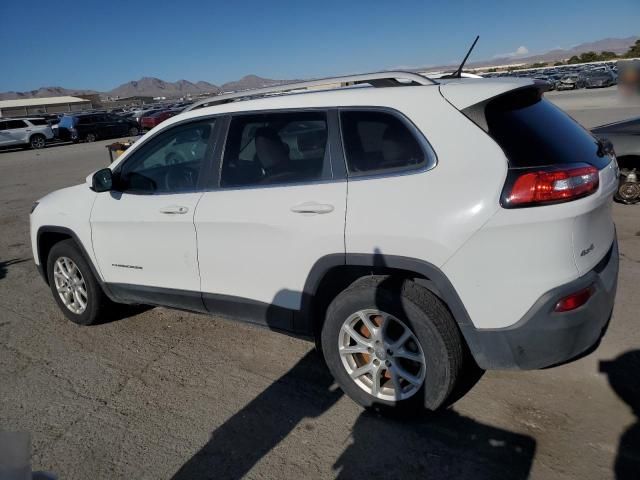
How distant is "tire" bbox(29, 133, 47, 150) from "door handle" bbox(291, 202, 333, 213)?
95.0 ft

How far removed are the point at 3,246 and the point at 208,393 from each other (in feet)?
18.7

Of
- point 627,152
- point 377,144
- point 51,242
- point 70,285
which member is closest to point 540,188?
point 377,144

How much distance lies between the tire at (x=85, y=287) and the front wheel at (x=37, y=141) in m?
26.6

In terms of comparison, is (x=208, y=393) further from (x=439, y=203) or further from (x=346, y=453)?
(x=439, y=203)

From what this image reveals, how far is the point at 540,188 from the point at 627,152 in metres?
5.26

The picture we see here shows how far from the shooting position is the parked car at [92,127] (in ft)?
96.5

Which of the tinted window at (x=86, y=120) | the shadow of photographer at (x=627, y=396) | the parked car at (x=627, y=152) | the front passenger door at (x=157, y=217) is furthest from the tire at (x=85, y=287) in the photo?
the tinted window at (x=86, y=120)

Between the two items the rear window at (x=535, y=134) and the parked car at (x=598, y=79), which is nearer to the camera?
A: the rear window at (x=535, y=134)

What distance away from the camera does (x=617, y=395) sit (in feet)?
10.2

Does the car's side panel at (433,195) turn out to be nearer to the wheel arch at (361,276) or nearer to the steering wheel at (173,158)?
the wheel arch at (361,276)

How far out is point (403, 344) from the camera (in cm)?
297

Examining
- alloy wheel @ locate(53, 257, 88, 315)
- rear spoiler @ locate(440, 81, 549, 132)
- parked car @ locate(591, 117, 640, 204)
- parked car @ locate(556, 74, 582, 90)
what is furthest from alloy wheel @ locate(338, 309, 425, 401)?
parked car @ locate(556, 74, 582, 90)

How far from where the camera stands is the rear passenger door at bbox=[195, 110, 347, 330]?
304 cm

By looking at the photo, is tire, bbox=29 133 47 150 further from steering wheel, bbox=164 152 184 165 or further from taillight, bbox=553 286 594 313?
taillight, bbox=553 286 594 313
